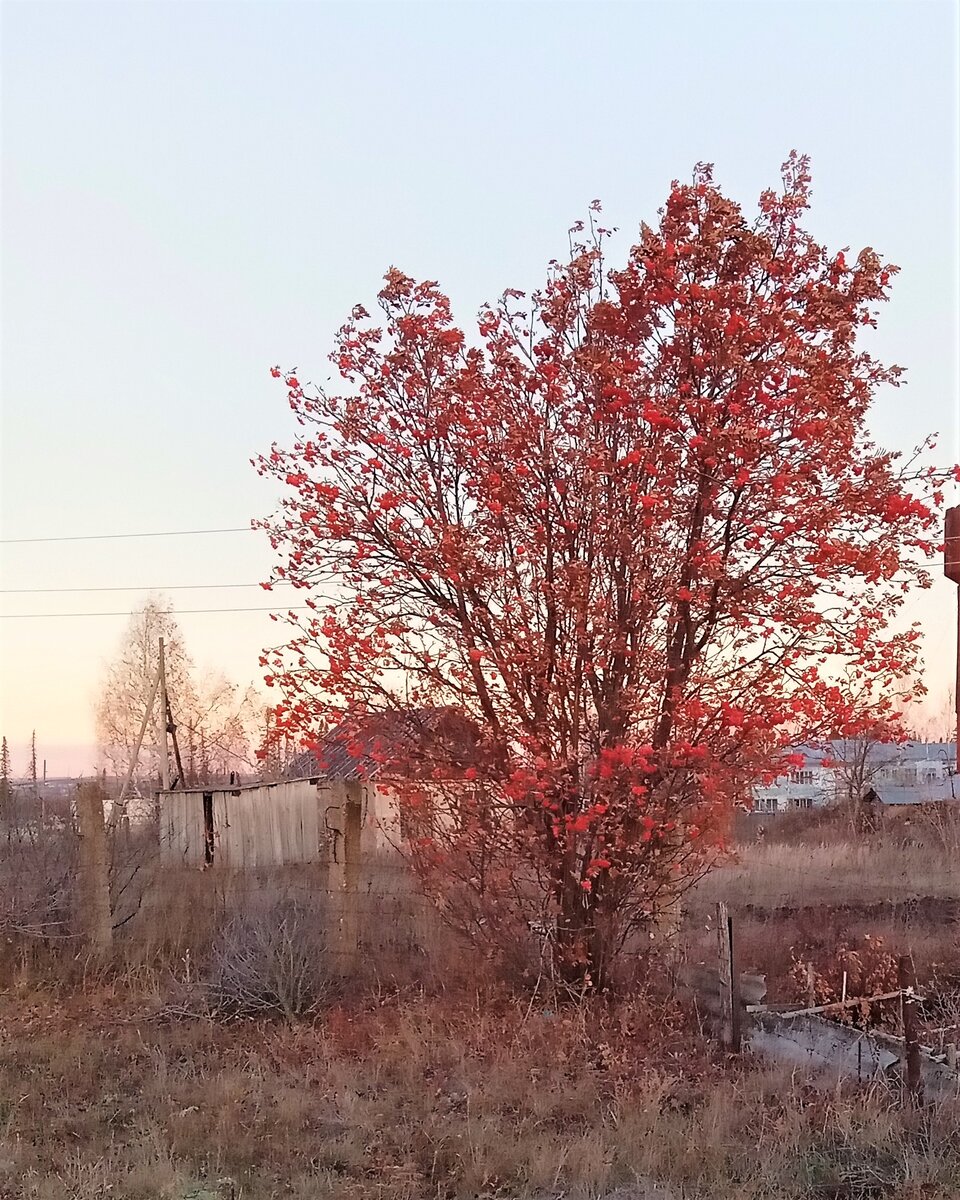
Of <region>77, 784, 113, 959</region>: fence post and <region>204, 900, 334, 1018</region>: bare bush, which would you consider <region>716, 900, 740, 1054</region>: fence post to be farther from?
<region>77, 784, 113, 959</region>: fence post

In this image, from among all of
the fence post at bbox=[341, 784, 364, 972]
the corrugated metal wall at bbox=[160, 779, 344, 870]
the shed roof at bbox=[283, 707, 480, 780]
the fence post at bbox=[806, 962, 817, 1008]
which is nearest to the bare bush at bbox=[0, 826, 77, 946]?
the fence post at bbox=[341, 784, 364, 972]

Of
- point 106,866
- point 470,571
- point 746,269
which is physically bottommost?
point 106,866

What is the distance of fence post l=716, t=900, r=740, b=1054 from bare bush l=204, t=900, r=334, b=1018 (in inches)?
128

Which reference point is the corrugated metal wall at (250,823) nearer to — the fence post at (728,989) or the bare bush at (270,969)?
the bare bush at (270,969)

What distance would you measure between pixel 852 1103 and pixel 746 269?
19.4ft

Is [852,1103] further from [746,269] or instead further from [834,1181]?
[746,269]

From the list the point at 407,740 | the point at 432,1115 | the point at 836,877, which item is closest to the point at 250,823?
the point at 836,877

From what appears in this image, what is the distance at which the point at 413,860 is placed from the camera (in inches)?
384

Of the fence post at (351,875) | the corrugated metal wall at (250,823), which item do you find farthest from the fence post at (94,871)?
the corrugated metal wall at (250,823)

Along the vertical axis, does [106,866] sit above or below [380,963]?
above

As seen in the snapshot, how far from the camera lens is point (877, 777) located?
54469 mm

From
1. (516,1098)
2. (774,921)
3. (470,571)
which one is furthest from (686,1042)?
(774,921)

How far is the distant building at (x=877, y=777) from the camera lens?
1078cm

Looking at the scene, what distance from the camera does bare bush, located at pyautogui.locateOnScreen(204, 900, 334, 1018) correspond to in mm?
9469
